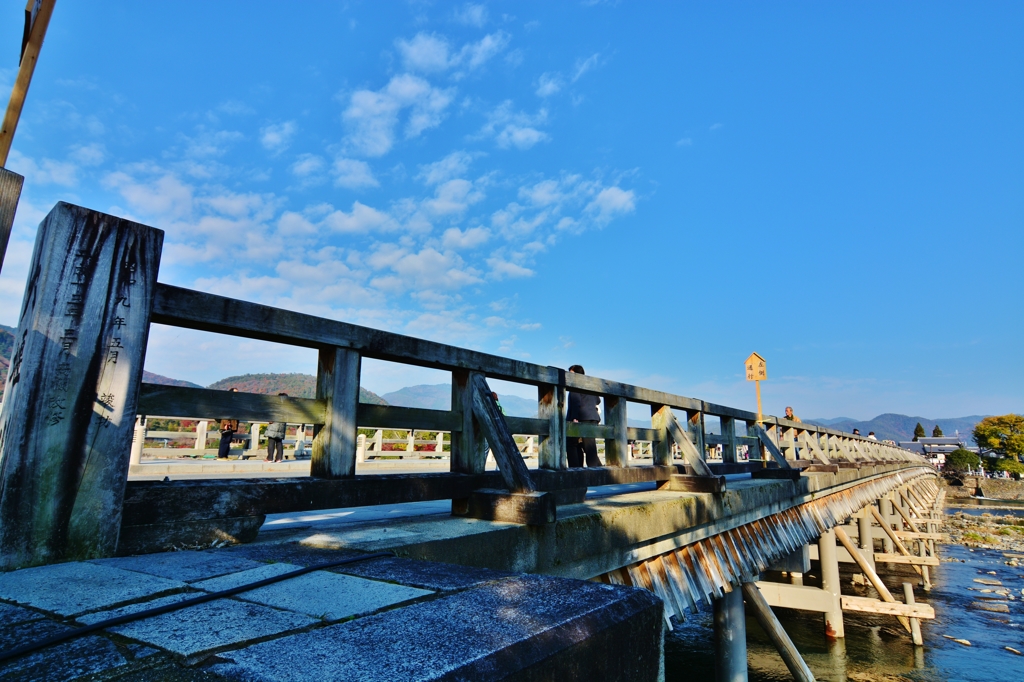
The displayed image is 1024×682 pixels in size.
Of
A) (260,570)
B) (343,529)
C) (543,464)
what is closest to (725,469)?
(543,464)

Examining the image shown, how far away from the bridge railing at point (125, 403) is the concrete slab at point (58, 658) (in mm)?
1210

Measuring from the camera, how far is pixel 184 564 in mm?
2484

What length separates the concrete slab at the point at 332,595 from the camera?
1766mm

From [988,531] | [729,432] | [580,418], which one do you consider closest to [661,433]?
[580,418]

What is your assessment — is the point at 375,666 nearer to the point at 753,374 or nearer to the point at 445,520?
the point at 445,520

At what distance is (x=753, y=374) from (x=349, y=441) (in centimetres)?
1350

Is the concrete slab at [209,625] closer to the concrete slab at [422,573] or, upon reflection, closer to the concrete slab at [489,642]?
the concrete slab at [489,642]

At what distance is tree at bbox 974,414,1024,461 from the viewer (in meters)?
82.8

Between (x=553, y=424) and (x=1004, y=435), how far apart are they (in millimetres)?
111711

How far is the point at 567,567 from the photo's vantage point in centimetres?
394

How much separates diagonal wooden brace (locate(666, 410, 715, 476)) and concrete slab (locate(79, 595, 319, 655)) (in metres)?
5.68

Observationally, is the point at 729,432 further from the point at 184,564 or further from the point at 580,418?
the point at 184,564

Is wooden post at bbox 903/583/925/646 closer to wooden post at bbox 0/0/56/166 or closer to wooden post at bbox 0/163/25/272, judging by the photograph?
wooden post at bbox 0/163/25/272

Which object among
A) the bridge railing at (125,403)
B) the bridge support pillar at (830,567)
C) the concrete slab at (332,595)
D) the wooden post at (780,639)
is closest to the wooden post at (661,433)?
→ the wooden post at (780,639)
